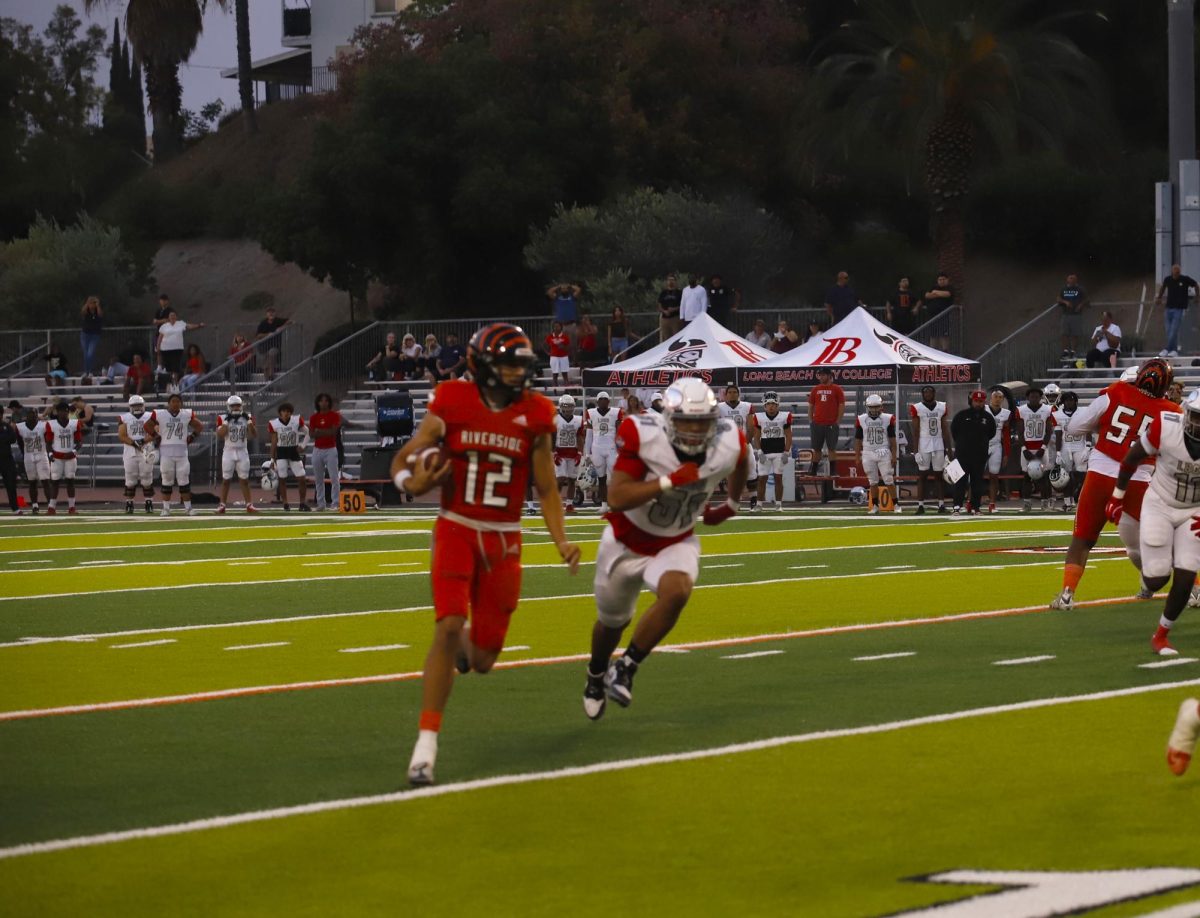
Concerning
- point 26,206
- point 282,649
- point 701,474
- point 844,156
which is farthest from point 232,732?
point 26,206

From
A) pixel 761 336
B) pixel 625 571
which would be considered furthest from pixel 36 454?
pixel 625 571

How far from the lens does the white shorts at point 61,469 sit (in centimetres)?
3186

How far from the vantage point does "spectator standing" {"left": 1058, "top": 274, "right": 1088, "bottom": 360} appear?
1344 inches

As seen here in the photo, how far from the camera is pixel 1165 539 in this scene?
1177 cm

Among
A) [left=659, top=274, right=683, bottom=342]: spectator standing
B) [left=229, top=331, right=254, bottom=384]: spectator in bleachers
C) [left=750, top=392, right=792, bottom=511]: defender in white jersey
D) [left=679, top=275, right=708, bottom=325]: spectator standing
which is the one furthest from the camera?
[left=229, top=331, right=254, bottom=384]: spectator in bleachers

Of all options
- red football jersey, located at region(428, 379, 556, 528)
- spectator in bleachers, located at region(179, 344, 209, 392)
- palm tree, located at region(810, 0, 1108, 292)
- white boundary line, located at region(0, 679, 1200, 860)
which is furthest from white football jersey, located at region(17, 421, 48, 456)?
red football jersey, located at region(428, 379, 556, 528)

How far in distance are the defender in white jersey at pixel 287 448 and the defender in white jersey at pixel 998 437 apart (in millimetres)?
9810

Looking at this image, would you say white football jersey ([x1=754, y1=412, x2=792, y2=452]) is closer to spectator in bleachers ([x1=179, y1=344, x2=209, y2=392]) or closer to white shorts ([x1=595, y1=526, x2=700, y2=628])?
spectator in bleachers ([x1=179, y1=344, x2=209, y2=392])

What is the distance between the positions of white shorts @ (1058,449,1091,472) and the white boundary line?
666 inches

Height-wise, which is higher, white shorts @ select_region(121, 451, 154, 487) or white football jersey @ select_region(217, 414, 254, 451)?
white football jersey @ select_region(217, 414, 254, 451)

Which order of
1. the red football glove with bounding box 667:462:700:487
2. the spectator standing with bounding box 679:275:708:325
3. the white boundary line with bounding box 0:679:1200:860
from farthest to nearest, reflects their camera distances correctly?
the spectator standing with bounding box 679:275:708:325 < the red football glove with bounding box 667:462:700:487 < the white boundary line with bounding box 0:679:1200:860

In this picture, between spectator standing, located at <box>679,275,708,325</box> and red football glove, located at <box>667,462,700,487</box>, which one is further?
spectator standing, located at <box>679,275,708,325</box>

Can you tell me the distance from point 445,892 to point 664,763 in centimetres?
232

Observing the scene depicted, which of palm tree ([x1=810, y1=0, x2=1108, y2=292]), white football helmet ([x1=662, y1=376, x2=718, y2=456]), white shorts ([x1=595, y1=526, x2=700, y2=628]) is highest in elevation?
palm tree ([x1=810, y1=0, x2=1108, y2=292])
